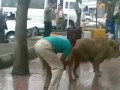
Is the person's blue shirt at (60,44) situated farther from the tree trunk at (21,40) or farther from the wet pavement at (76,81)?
the tree trunk at (21,40)

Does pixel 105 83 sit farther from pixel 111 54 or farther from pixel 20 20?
pixel 20 20

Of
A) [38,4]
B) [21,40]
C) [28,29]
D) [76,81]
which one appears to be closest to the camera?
[76,81]

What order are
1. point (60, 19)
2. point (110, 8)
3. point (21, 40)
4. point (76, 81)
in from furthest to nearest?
point (60, 19), point (110, 8), point (21, 40), point (76, 81)

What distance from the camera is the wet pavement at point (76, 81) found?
9086 mm

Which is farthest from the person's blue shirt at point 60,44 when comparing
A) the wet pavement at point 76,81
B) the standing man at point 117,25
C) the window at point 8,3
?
the window at point 8,3

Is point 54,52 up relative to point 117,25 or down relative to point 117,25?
up

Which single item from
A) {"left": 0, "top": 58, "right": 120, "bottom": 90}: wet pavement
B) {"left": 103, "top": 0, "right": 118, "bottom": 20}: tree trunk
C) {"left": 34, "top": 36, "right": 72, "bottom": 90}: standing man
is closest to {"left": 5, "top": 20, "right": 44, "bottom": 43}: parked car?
{"left": 103, "top": 0, "right": 118, "bottom": 20}: tree trunk

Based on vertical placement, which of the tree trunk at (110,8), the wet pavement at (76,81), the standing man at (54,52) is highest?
the tree trunk at (110,8)

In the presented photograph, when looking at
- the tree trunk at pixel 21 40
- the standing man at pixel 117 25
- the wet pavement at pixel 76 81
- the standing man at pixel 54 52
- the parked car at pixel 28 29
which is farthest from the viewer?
the parked car at pixel 28 29

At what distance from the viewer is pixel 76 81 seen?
32.2 ft

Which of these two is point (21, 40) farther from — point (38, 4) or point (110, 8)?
point (38, 4)

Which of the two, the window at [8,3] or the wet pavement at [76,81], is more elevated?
the window at [8,3]

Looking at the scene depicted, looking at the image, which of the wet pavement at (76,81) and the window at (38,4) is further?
the window at (38,4)

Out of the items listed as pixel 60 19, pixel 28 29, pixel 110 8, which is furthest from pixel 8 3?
pixel 110 8
